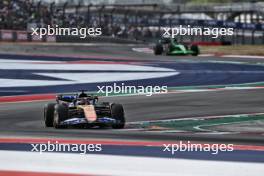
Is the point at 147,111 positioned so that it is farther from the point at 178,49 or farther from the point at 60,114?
the point at 178,49

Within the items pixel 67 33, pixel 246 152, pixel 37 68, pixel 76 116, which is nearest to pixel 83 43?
pixel 67 33

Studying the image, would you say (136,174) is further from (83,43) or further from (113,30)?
(113,30)

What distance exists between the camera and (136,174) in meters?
8.56

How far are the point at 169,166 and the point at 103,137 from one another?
261cm

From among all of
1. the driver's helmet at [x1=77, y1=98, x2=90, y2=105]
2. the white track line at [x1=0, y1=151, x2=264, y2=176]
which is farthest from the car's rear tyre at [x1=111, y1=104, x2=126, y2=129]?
the white track line at [x1=0, y1=151, x2=264, y2=176]

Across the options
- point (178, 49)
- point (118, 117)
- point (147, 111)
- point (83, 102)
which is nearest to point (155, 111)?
point (147, 111)
